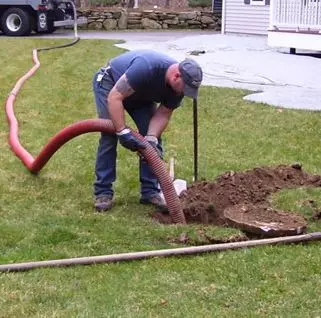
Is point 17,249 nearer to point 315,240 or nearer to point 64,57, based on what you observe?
point 315,240

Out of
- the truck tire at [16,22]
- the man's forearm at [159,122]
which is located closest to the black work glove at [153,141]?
the man's forearm at [159,122]

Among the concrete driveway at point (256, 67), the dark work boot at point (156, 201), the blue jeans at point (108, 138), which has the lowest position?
the concrete driveway at point (256, 67)

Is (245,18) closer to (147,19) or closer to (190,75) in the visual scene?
(147,19)

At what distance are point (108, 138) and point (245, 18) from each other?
710 inches

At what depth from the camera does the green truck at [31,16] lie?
2084 cm

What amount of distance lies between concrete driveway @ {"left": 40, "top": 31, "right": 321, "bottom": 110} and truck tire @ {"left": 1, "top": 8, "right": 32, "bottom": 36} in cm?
288

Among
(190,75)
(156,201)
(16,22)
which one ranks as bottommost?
(16,22)

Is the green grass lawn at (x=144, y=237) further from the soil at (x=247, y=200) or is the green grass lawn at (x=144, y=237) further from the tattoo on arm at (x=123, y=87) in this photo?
the tattoo on arm at (x=123, y=87)

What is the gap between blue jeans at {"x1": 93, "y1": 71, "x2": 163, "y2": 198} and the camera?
5.71 m

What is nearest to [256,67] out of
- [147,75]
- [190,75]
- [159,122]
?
[159,122]

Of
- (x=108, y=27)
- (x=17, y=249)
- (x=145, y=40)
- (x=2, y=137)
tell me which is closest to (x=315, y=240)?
(x=17, y=249)

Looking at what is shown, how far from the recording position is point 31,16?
21219 mm

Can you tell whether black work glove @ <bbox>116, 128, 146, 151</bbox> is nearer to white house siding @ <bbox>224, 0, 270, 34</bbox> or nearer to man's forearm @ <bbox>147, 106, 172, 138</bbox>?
man's forearm @ <bbox>147, 106, 172, 138</bbox>

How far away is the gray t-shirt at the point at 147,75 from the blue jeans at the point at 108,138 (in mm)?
127
